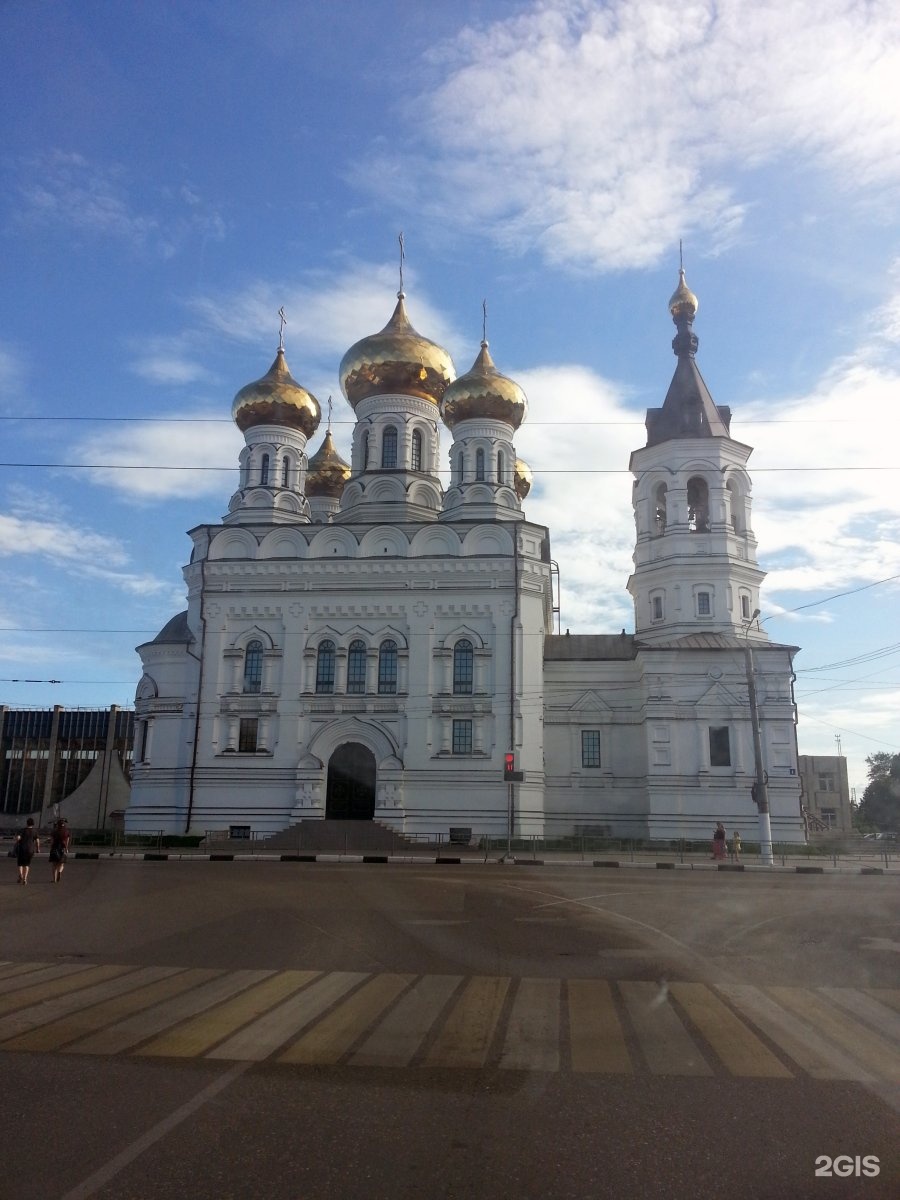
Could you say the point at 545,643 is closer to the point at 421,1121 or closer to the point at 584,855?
the point at 584,855

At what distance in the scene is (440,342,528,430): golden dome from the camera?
40.4m

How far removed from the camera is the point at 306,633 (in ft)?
122

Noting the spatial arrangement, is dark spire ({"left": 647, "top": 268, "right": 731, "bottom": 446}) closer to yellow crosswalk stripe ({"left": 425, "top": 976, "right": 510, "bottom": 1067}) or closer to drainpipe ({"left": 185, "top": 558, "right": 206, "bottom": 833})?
drainpipe ({"left": 185, "top": 558, "right": 206, "bottom": 833})

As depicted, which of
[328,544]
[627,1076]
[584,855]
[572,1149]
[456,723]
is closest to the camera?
[572,1149]

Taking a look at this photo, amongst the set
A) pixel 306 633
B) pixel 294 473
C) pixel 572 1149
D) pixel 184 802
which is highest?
pixel 294 473

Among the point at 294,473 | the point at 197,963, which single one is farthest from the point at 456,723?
the point at 197,963

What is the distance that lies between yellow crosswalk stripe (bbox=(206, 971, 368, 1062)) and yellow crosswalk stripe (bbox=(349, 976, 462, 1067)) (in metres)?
0.57

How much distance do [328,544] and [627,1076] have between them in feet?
110

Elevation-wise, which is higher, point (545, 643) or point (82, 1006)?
point (545, 643)

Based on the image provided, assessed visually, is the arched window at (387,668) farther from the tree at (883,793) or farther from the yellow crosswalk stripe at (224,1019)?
the yellow crosswalk stripe at (224,1019)

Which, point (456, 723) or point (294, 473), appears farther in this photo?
point (294, 473)

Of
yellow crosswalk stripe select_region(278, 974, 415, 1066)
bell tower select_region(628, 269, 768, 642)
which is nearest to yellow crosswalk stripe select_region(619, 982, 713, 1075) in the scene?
yellow crosswalk stripe select_region(278, 974, 415, 1066)

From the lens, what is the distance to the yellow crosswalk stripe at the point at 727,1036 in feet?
20.0

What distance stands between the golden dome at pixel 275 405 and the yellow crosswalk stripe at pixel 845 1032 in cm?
3704
